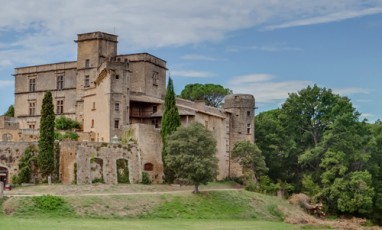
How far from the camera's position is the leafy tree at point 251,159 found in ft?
209

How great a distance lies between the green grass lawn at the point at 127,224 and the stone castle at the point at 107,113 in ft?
37.6

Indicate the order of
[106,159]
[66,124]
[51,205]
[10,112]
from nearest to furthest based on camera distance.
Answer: [51,205] → [106,159] → [66,124] → [10,112]

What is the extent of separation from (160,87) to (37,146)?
20.9 meters

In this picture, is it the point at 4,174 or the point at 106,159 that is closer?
the point at 4,174

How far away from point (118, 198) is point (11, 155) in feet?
37.9

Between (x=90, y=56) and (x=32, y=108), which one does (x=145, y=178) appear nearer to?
(x=90, y=56)

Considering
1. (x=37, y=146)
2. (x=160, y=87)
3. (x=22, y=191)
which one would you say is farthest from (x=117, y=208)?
(x=160, y=87)

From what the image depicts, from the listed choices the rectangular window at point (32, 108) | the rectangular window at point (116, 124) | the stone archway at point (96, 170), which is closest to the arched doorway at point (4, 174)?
the stone archway at point (96, 170)

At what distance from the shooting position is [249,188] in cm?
6066

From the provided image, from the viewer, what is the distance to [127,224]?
40.1 m

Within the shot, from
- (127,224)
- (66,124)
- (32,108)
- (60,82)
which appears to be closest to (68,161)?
(66,124)

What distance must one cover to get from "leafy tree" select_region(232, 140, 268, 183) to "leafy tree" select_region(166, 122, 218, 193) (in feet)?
38.4

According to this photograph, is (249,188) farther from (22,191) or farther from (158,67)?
(22,191)

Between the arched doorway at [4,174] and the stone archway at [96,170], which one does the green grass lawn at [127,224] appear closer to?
the stone archway at [96,170]
